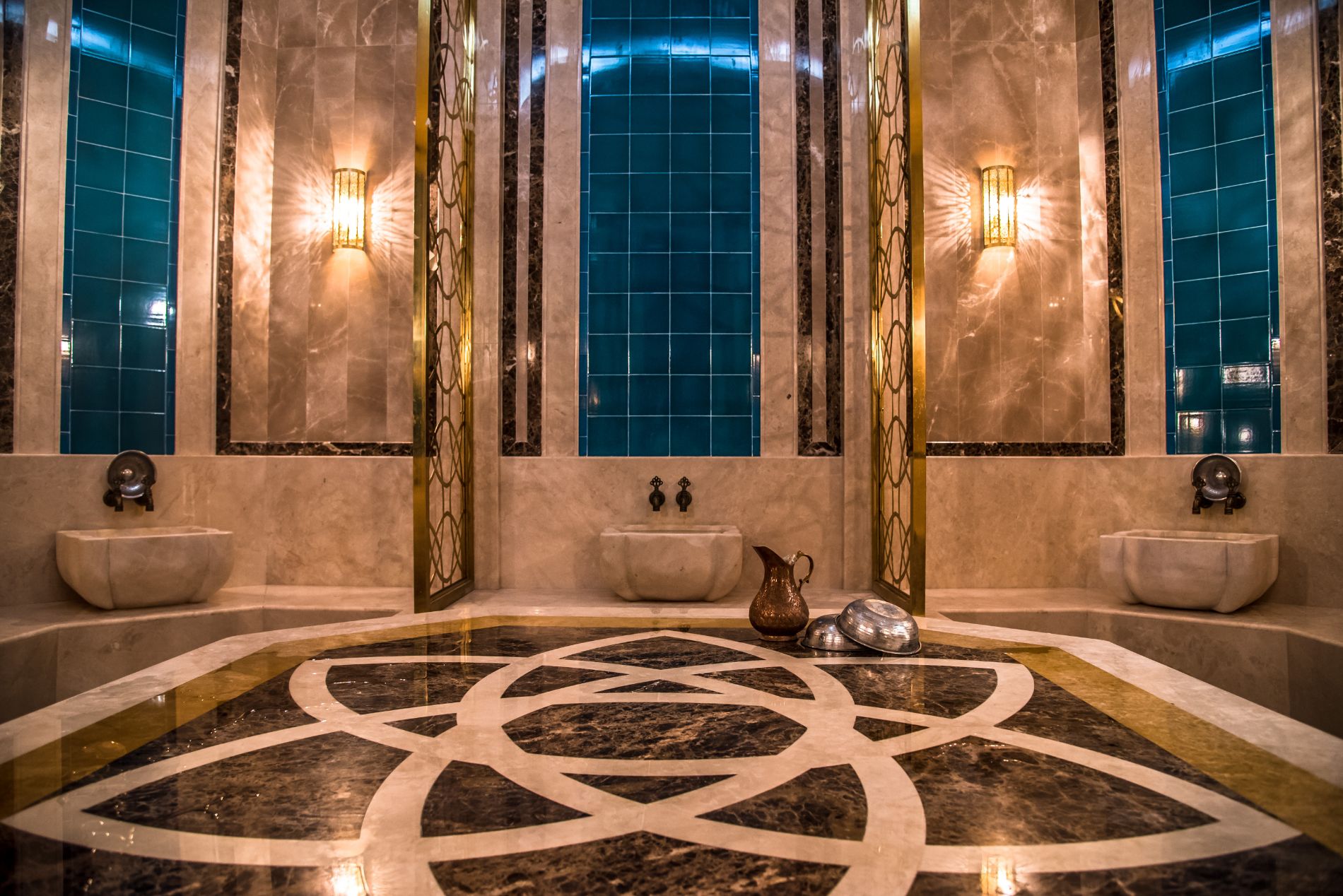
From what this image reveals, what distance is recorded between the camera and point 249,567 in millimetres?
4402

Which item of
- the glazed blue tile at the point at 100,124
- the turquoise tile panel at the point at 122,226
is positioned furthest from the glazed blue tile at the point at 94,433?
the glazed blue tile at the point at 100,124

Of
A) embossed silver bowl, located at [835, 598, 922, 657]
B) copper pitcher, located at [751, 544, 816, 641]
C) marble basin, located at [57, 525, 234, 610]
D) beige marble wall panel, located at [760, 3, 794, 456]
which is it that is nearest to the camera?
embossed silver bowl, located at [835, 598, 922, 657]

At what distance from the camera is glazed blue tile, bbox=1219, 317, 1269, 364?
395cm

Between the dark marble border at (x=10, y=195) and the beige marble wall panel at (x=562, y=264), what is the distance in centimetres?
238

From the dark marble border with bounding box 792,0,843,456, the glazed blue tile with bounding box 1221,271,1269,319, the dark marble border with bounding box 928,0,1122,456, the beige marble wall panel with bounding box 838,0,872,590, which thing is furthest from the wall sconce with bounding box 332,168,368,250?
the glazed blue tile with bounding box 1221,271,1269,319

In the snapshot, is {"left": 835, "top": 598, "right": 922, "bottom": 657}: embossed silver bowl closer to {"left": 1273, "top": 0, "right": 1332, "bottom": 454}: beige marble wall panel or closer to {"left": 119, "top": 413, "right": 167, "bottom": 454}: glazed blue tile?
{"left": 1273, "top": 0, "right": 1332, "bottom": 454}: beige marble wall panel

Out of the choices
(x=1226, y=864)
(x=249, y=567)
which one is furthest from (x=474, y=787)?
(x=249, y=567)

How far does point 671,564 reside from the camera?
3.80 m

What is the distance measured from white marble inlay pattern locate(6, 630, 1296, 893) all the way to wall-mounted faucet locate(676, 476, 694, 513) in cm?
244

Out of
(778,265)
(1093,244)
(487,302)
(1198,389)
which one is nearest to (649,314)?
(778,265)

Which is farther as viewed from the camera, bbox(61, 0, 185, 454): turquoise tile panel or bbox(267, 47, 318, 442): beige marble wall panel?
bbox(267, 47, 318, 442): beige marble wall panel

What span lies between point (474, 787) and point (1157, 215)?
4421 mm

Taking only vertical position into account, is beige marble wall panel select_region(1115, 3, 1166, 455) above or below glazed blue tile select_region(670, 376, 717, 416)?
above

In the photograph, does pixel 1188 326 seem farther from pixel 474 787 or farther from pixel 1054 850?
pixel 474 787
